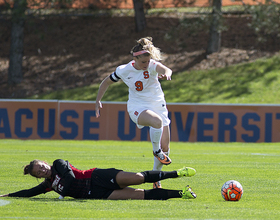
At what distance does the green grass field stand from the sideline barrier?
13.3 feet

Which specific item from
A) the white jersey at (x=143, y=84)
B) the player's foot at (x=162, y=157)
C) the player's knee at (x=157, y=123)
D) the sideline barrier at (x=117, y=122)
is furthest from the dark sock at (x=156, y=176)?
the sideline barrier at (x=117, y=122)

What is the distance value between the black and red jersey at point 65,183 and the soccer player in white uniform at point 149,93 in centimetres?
131

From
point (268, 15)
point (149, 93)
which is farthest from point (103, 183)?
point (268, 15)

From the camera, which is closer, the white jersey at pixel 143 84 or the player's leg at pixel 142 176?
the player's leg at pixel 142 176

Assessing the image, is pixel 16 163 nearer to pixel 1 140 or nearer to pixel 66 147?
pixel 66 147

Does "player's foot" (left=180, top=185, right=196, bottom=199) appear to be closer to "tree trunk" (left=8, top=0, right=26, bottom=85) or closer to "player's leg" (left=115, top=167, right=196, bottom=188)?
"player's leg" (left=115, top=167, right=196, bottom=188)

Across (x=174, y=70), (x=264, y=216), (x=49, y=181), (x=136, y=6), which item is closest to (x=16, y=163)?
(x=49, y=181)

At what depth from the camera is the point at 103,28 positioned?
3284 centimetres

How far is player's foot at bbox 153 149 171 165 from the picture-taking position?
24.1 feet

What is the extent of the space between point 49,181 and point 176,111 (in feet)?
43.3

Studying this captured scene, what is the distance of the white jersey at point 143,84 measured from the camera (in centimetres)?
757

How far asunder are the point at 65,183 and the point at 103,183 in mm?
582

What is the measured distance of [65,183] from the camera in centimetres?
640

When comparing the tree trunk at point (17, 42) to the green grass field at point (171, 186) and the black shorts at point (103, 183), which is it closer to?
the green grass field at point (171, 186)
